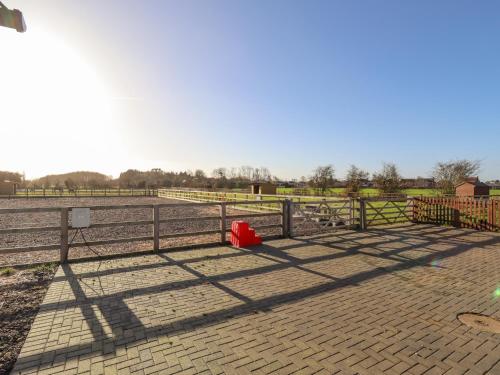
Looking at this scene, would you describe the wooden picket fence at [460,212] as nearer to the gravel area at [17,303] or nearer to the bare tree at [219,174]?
the gravel area at [17,303]

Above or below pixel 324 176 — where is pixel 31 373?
below

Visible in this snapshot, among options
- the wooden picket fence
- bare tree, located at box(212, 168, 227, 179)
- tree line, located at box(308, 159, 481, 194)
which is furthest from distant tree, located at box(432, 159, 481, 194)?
bare tree, located at box(212, 168, 227, 179)

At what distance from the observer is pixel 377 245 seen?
9.01 meters

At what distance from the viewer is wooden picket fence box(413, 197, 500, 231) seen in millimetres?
12297

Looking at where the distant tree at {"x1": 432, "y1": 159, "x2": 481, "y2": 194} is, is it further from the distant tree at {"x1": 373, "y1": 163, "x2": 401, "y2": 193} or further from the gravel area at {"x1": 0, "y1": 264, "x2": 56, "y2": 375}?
the gravel area at {"x1": 0, "y1": 264, "x2": 56, "y2": 375}

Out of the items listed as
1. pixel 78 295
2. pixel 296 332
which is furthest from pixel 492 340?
pixel 78 295

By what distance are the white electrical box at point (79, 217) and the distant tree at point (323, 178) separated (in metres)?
47.3

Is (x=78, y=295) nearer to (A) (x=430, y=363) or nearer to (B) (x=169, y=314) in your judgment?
(B) (x=169, y=314)

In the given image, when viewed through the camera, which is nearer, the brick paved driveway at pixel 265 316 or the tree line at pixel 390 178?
the brick paved driveway at pixel 265 316

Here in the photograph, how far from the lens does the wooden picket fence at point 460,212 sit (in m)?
12.3

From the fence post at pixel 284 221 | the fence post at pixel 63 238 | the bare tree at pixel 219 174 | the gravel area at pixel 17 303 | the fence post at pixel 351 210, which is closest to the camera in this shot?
the gravel area at pixel 17 303

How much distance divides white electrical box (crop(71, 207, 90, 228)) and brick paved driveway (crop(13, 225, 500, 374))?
87cm

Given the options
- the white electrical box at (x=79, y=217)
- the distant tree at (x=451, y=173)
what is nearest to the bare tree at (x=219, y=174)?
the distant tree at (x=451, y=173)

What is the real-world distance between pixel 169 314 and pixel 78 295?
1.76 metres
